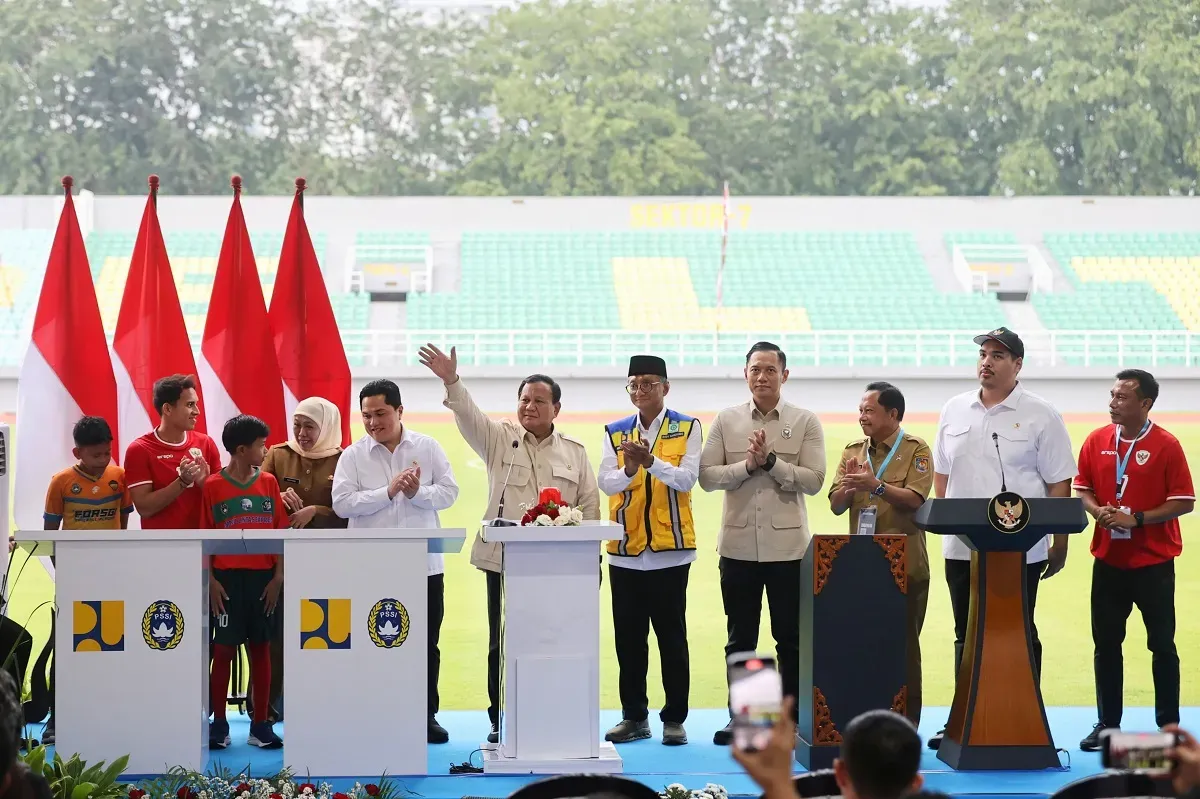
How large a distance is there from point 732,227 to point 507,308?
674cm

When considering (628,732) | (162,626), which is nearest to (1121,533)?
(628,732)

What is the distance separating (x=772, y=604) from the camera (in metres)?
6.06

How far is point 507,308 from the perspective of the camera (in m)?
28.6

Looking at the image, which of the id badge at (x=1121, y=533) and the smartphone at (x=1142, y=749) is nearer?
the smartphone at (x=1142, y=749)

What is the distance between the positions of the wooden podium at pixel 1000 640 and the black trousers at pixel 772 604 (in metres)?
0.72

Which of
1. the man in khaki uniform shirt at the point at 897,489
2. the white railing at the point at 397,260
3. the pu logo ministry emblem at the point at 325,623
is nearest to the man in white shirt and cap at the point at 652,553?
the man in khaki uniform shirt at the point at 897,489

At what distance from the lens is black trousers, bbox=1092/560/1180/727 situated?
5.97 metres

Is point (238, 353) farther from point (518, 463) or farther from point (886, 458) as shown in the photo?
point (886, 458)

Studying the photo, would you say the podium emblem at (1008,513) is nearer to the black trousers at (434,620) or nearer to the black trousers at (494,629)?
the black trousers at (494,629)

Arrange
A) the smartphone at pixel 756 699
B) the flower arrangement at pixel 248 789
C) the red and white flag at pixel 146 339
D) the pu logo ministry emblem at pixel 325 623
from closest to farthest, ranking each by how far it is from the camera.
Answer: the smartphone at pixel 756 699
the flower arrangement at pixel 248 789
the pu logo ministry emblem at pixel 325 623
the red and white flag at pixel 146 339

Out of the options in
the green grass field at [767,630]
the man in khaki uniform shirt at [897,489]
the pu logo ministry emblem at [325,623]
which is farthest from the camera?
the green grass field at [767,630]

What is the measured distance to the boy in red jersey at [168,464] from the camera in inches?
223

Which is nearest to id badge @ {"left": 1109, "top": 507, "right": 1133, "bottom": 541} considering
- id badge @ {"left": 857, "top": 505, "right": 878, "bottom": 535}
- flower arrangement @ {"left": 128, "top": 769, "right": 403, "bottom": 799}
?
id badge @ {"left": 857, "top": 505, "right": 878, "bottom": 535}

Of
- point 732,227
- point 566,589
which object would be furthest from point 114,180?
point 566,589
